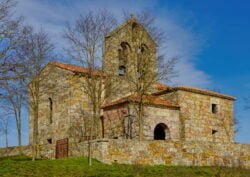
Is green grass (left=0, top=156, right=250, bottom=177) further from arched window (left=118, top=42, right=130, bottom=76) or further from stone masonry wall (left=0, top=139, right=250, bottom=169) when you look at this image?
arched window (left=118, top=42, right=130, bottom=76)

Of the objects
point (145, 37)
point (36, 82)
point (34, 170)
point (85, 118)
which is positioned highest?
point (145, 37)

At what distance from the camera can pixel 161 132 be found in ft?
117

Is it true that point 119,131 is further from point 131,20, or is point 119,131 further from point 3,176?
point 3,176

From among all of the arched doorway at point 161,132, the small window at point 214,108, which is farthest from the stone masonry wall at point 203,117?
the arched doorway at point 161,132

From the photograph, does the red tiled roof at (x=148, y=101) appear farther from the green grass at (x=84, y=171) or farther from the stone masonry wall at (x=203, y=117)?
the green grass at (x=84, y=171)

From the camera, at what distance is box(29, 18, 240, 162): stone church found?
109 ft

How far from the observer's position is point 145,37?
3347 centimetres

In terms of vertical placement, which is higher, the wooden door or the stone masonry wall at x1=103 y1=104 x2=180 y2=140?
the stone masonry wall at x1=103 y1=104 x2=180 y2=140

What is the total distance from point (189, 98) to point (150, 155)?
9.78m

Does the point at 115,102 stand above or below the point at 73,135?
above

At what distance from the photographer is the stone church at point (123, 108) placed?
33.2m

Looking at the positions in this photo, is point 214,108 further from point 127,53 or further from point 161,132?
point 127,53

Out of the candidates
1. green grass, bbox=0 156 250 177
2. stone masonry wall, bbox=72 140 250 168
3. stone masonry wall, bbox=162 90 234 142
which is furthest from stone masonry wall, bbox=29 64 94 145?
green grass, bbox=0 156 250 177

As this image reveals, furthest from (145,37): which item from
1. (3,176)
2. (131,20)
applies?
(3,176)
